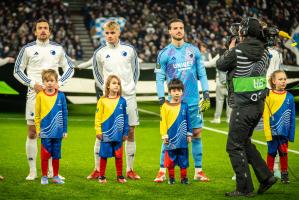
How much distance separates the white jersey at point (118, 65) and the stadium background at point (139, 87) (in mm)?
1295

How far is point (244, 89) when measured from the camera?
8.38 metres

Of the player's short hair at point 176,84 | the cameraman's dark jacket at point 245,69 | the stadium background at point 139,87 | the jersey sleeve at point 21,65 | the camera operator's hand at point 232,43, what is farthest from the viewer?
the jersey sleeve at point 21,65

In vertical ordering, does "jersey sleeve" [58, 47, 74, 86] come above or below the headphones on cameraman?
below

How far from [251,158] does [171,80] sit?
1.49m

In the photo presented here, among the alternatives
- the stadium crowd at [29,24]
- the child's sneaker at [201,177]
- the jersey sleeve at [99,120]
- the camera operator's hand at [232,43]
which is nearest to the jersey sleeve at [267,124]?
the child's sneaker at [201,177]

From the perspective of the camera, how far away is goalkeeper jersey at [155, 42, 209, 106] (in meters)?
9.59

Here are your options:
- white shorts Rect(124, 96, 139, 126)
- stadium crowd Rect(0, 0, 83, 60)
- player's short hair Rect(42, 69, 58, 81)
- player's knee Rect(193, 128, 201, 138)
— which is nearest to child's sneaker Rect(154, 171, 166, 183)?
player's knee Rect(193, 128, 201, 138)

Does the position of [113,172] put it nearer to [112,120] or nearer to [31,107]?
[112,120]

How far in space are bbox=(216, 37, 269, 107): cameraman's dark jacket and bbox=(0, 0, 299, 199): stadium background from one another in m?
1.17

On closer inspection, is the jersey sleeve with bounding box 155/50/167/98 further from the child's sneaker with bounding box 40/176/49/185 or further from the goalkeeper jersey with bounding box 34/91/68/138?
the child's sneaker with bounding box 40/176/49/185

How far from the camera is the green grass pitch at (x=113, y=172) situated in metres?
8.66

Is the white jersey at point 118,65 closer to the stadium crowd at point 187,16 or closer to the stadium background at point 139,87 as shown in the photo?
the stadium background at point 139,87

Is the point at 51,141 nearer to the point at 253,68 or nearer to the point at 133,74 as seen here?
the point at 133,74

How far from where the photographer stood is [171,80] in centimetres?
936
